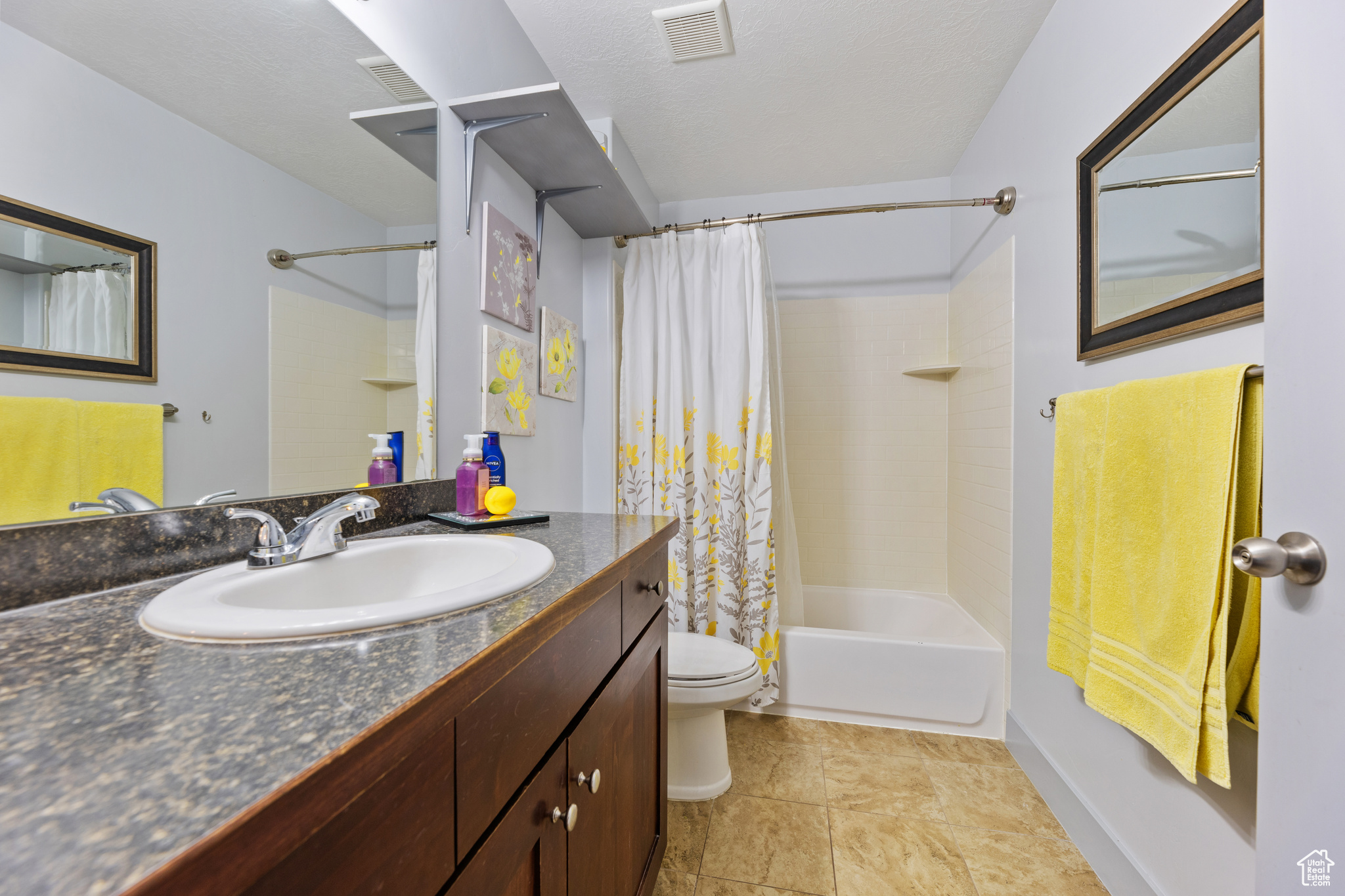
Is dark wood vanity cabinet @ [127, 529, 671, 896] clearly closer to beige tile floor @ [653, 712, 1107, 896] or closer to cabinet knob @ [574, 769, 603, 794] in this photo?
cabinet knob @ [574, 769, 603, 794]

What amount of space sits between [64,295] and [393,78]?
0.83m

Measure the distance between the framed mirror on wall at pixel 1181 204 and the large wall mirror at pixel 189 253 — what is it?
1560 millimetres

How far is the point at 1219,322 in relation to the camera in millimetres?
1029

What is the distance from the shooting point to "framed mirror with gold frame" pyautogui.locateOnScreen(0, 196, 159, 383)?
59 centimetres

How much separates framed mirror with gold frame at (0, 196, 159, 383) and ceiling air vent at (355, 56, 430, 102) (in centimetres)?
65

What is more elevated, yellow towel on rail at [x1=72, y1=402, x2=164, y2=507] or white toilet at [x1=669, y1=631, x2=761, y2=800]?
yellow towel on rail at [x1=72, y1=402, x2=164, y2=507]

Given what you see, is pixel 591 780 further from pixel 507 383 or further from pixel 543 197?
pixel 543 197

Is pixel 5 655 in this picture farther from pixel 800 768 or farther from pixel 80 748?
pixel 800 768

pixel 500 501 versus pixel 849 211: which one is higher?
pixel 849 211

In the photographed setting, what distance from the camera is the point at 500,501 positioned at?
3.91 feet

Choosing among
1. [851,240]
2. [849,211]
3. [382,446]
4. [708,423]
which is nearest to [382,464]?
[382,446]

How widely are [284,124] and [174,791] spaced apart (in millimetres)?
1011

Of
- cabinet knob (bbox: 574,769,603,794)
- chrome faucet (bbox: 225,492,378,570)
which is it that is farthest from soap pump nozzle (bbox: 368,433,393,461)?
cabinet knob (bbox: 574,769,603,794)

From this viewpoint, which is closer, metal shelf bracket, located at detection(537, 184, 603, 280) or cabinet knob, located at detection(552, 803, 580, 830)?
cabinet knob, located at detection(552, 803, 580, 830)
